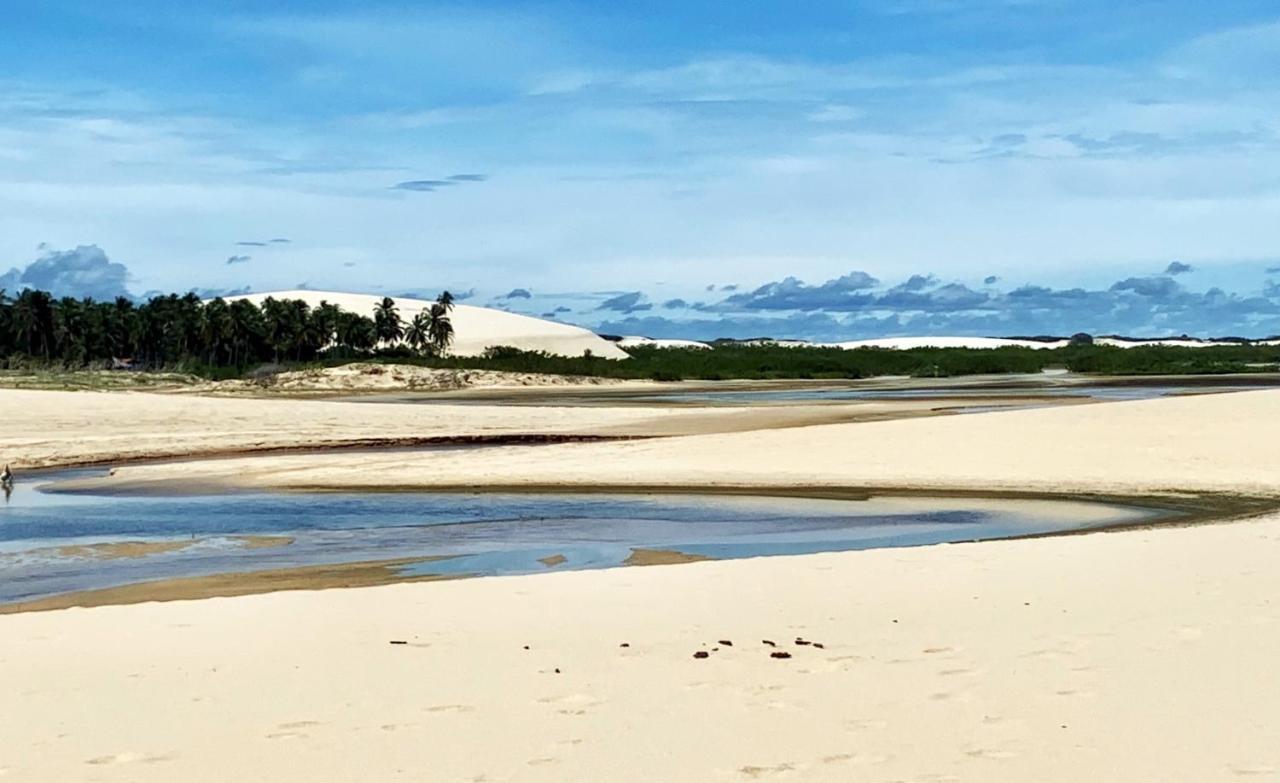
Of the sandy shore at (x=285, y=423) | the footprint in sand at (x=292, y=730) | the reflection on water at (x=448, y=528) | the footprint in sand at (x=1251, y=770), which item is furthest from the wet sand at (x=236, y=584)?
the sandy shore at (x=285, y=423)

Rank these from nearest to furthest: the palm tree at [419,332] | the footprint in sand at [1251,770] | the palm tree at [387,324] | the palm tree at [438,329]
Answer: the footprint in sand at [1251,770]
the palm tree at [387,324]
the palm tree at [419,332]
the palm tree at [438,329]

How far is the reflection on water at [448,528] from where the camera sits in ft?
59.4

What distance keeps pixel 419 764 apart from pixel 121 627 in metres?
5.34

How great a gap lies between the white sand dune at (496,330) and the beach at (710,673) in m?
147

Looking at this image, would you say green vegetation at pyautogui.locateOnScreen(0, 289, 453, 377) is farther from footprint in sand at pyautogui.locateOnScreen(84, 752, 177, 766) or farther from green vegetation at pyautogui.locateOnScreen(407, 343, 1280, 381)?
footprint in sand at pyautogui.locateOnScreen(84, 752, 177, 766)

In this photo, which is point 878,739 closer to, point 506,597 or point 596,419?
point 506,597

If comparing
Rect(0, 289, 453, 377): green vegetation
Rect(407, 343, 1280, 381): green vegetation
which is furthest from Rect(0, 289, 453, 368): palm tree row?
Rect(407, 343, 1280, 381): green vegetation

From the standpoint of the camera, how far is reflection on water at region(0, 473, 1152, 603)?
1809 cm

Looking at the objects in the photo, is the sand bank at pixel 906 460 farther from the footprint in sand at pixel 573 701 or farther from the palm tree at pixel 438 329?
the palm tree at pixel 438 329

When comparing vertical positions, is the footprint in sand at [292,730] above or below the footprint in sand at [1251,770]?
below

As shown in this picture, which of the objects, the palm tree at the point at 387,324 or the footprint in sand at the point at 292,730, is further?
the palm tree at the point at 387,324

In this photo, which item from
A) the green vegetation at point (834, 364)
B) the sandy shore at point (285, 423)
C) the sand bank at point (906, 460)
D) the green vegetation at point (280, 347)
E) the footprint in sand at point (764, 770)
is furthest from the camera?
the green vegetation at point (280, 347)

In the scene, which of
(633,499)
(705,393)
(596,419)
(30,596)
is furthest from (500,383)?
(30,596)

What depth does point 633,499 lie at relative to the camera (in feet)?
88.0
